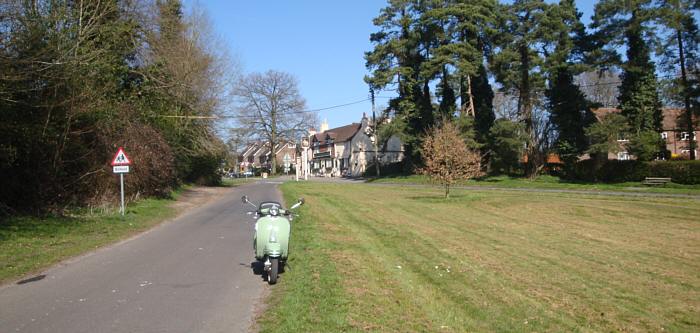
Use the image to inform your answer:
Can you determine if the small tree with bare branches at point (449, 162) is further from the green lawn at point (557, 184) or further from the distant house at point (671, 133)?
the distant house at point (671, 133)

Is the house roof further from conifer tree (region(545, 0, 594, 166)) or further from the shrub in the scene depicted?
the shrub

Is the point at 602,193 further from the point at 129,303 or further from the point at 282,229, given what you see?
the point at 129,303

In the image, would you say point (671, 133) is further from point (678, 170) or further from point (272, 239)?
point (272, 239)

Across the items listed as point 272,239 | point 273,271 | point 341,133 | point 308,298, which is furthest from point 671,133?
point 308,298

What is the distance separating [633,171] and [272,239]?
39.5 metres

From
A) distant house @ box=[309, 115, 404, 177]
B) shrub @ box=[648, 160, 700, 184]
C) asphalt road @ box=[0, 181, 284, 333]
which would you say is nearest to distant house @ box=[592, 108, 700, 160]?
shrub @ box=[648, 160, 700, 184]

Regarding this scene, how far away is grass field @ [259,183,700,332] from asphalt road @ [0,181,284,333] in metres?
0.68

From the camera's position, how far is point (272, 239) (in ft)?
28.0

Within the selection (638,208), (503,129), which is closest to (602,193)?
(638,208)

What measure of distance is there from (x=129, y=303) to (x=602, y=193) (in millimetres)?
32861

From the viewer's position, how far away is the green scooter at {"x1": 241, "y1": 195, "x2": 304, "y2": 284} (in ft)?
27.8

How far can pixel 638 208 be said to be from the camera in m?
24.4

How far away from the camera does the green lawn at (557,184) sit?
34.6 m

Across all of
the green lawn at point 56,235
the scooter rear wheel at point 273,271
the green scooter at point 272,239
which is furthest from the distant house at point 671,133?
the scooter rear wheel at point 273,271
